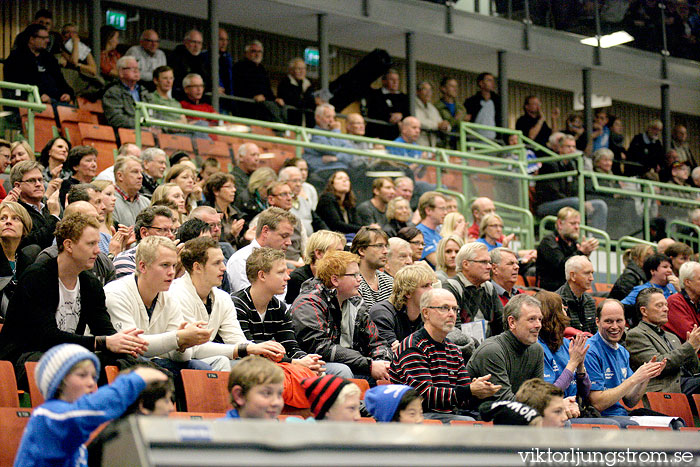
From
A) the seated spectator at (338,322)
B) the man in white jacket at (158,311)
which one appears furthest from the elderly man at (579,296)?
the man in white jacket at (158,311)

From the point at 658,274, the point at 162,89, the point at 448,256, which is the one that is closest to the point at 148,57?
the point at 162,89

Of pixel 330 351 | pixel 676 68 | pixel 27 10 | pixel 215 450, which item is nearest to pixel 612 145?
pixel 676 68

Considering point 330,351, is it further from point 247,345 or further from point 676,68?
point 676,68

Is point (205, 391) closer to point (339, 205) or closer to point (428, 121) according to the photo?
point (339, 205)

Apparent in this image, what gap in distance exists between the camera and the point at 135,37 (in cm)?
1370

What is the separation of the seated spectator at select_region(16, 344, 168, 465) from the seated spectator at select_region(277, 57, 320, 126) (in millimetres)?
9050

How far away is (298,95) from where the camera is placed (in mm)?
12562

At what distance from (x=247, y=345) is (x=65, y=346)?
1.84 metres

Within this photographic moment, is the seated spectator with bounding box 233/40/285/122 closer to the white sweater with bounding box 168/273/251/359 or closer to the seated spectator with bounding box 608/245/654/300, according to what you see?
the seated spectator with bounding box 608/245/654/300

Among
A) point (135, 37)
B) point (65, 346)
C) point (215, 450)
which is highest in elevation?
point (135, 37)

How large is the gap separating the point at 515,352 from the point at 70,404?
10.2 feet

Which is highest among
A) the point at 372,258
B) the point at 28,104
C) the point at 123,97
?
the point at 123,97

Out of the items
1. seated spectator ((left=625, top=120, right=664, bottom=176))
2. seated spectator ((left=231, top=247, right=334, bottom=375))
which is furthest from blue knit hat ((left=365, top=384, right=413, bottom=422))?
seated spectator ((left=625, top=120, right=664, bottom=176))

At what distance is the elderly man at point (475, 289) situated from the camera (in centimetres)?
701
